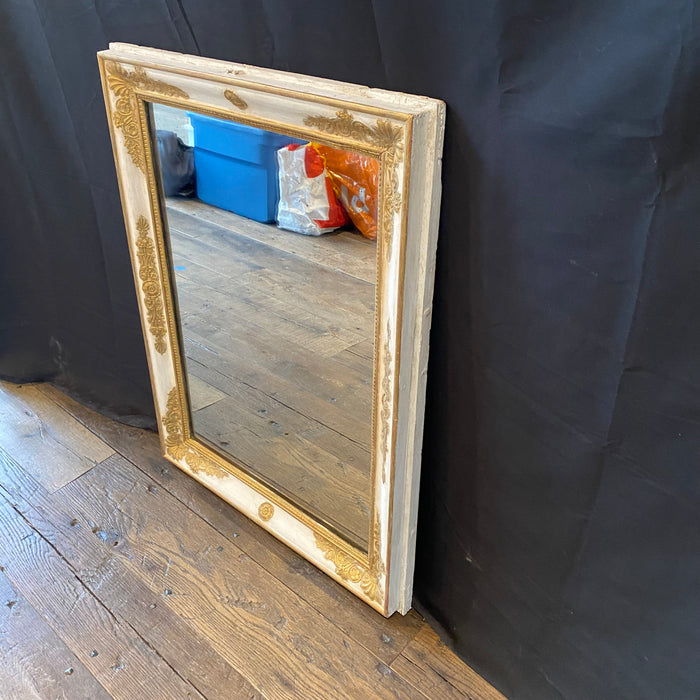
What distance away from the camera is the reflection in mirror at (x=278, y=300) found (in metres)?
1.10

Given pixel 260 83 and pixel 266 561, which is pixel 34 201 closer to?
pixel 260 83

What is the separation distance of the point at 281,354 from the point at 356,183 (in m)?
0.46

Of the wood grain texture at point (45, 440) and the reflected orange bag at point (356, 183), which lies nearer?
the reflected orange bag at point (356, 183)

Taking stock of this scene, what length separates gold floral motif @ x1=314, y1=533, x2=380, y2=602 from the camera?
46.5 inches

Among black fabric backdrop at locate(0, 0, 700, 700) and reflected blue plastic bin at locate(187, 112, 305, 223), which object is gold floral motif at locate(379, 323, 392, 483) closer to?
black fabric backdrop at locate(0, 0, 700, 700)

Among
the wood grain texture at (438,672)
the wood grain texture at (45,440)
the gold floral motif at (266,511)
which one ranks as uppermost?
the gold floral motif at (266,511)

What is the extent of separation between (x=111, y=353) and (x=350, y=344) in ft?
2.49

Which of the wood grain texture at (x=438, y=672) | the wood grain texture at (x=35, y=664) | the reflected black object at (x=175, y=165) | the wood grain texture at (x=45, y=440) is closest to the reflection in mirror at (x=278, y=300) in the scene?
the reflected black object at (x=175, y=165)

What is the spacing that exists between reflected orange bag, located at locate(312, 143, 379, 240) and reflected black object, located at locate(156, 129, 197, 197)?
287 mm

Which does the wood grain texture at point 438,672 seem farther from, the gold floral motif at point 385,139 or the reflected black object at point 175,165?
the reflected black object at point 175,165

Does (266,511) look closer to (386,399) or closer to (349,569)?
(349,569)

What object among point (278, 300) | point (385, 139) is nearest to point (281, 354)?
point (278, 300)

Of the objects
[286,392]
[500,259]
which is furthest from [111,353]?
[500,259]

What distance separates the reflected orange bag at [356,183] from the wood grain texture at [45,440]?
0.92m
